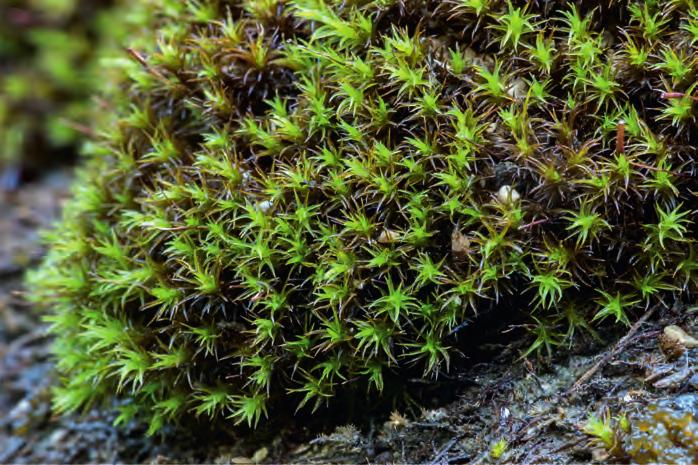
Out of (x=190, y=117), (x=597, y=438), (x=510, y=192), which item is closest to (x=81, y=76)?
(x=190, y=117)

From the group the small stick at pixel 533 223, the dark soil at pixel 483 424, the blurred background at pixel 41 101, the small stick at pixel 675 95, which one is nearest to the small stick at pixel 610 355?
the dark soil at pixel 483 424

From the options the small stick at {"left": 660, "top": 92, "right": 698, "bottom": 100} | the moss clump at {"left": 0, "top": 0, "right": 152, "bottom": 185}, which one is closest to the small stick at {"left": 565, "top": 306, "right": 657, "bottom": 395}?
the small stick at {"left": 660, "top": 92, "right": 698, "bottom": 100}

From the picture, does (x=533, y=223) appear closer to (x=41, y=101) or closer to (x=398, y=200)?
(x=398, y=200)

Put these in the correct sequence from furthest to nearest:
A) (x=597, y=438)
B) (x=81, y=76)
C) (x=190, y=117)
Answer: (x=81, y=76) → (x=190, y=117) → (x=597, y=438)

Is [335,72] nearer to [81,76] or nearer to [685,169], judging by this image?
[685,169]

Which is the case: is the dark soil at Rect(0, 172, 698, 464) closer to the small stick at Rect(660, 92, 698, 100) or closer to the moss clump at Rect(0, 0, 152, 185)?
the small stick at Rect(660, 92, 698, 100)

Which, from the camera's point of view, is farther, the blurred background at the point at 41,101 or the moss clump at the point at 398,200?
the blurred background at the point at 41,101

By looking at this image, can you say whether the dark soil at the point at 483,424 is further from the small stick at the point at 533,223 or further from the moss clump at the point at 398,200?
the small stick at the point at 533,223
